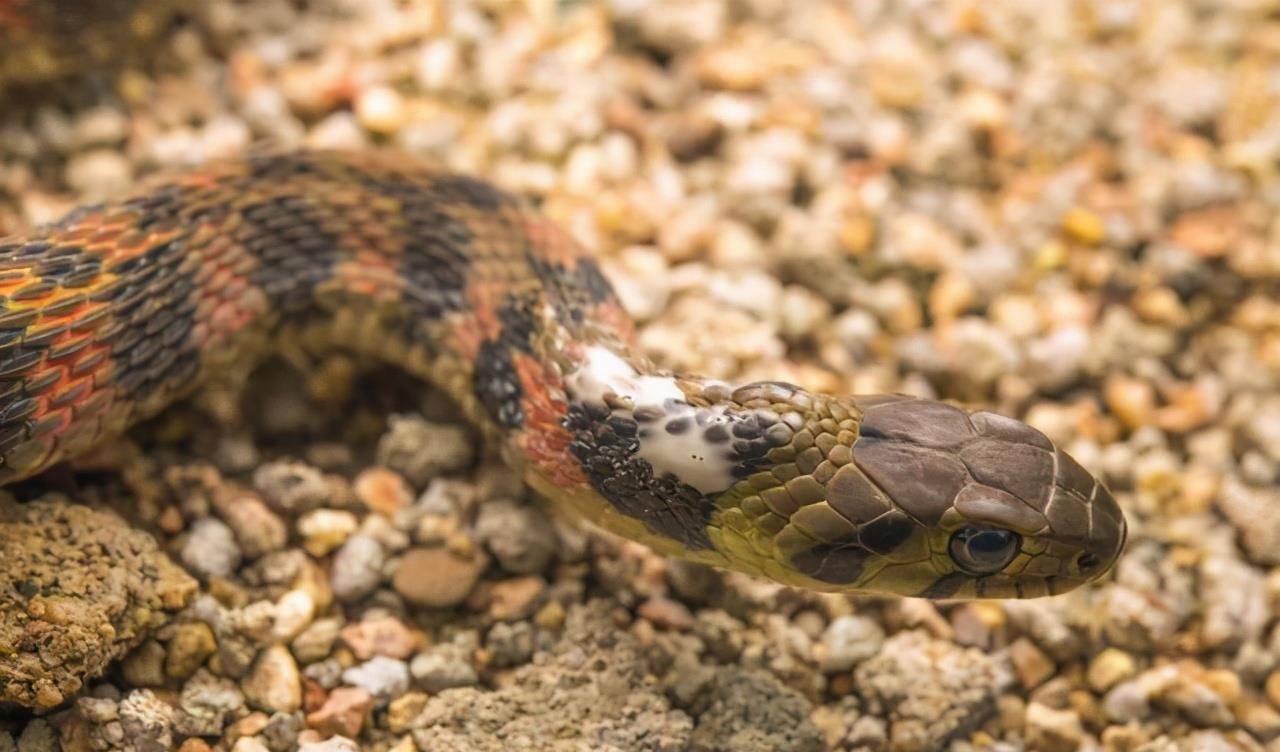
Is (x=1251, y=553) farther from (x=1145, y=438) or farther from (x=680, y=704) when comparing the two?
(x=680, y=704)

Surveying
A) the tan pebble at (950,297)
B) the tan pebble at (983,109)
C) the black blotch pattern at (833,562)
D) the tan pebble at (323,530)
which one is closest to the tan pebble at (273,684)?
the tan pebble at (323,530)

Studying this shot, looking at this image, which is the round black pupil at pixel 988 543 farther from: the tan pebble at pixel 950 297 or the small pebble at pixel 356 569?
the small pebble at pixel 356 569

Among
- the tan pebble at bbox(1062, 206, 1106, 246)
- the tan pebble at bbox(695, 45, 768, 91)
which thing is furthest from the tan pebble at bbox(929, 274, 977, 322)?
the tan pebble at bbox(695, 45, 768, 91)

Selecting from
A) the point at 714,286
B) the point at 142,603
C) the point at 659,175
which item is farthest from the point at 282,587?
the point at 659,175

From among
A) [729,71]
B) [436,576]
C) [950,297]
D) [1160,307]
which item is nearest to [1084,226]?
[1160,307]

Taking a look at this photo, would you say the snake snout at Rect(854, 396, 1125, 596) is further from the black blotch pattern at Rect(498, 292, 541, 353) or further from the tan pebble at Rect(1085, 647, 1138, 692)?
the black blotch pattern at Rect(498, 292, 541, 353)
